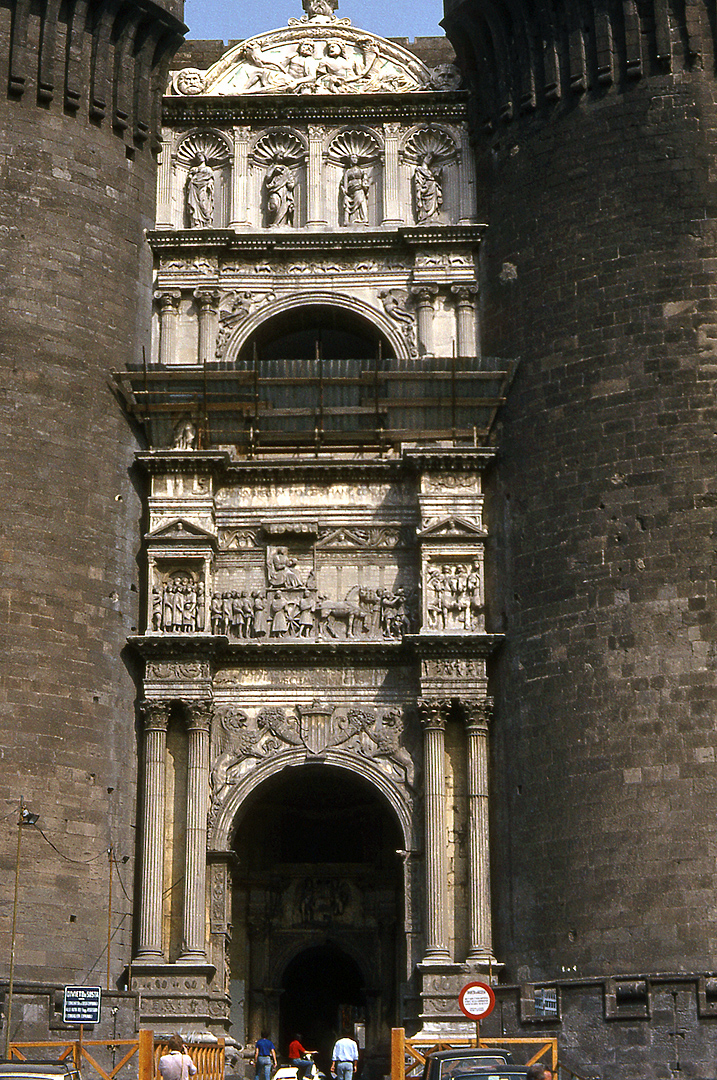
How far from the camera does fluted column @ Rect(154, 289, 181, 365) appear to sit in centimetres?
3238

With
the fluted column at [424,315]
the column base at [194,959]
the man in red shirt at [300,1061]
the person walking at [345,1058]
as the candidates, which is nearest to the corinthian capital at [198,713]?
the column base at [194,959]

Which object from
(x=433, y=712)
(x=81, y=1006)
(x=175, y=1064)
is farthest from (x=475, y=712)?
(x=175, y=1064)

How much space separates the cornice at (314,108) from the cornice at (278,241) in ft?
8.37

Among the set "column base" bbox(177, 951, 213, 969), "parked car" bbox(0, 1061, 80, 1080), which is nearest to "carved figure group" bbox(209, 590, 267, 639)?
"column base" bbox(177, 951, 213, 969)

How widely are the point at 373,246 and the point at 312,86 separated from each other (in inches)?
148

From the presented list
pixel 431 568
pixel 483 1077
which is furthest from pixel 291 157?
pixel 483 1077

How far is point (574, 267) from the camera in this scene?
30.8 metres

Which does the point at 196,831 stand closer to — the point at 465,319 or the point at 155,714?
the point at 155,714

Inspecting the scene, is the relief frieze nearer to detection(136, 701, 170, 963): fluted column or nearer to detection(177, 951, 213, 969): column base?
detection(136, 701, 170, 963): fluted column

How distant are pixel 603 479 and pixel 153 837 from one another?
9735 millimetres

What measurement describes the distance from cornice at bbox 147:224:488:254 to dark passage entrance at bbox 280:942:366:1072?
13.8 m

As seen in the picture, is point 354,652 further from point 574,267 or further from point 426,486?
point 574,267

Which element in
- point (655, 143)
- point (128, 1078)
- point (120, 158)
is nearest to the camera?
point (128, 1078)

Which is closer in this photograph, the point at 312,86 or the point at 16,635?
the point at 16,635
